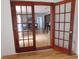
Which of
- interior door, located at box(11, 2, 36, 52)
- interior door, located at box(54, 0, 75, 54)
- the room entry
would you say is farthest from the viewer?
interior door, located at box(11, 2, 36, 52)

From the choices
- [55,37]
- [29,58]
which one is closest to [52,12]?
[55,37]

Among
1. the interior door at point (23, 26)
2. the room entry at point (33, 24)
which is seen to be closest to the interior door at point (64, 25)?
the room entry at point (33, 24)

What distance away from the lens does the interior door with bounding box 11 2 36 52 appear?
198 inches

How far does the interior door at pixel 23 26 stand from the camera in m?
5.04

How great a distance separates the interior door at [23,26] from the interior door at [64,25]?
105 centimetres

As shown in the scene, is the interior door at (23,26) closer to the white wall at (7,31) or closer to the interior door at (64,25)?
the white wall at (7,31)

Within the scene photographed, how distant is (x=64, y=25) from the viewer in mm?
5074

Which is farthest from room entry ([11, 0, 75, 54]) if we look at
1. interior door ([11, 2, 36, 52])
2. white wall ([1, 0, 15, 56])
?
white wall ([1, 0, 15, 56])

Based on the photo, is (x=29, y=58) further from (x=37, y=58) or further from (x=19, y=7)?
(x=19, y=7)

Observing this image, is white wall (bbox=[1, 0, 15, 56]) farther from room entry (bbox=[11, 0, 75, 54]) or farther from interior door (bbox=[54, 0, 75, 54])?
interior door (bbox=[54, 0, 75, 54])

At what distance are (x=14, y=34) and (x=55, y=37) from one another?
1.83m

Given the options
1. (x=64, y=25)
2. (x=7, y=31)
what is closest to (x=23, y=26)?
(x=7, y=31)

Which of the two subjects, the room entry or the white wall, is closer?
the white wall

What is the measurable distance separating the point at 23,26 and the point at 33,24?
0.42 meters
